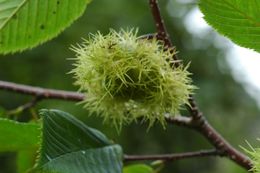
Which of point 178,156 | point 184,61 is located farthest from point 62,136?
point 184,61

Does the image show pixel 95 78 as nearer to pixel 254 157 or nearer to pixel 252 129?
pixel 254 157

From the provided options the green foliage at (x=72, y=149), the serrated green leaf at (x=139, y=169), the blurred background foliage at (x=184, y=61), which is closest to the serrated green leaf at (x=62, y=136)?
the green foliage at (x=72, y=149)

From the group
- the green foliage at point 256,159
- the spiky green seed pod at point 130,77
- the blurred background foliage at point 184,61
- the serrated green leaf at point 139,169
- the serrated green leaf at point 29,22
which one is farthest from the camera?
the blurred background foliage at point 184,61

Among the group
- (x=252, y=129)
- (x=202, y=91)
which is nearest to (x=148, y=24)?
(x=202, y=91)

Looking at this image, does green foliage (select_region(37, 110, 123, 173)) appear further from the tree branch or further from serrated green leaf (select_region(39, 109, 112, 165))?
the tree branch

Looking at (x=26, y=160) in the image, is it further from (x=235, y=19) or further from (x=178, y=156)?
(x=235, y=19)

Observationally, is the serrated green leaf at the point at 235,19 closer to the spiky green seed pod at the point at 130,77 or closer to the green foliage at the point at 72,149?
the spiky green seed pod at the point at 130,77
